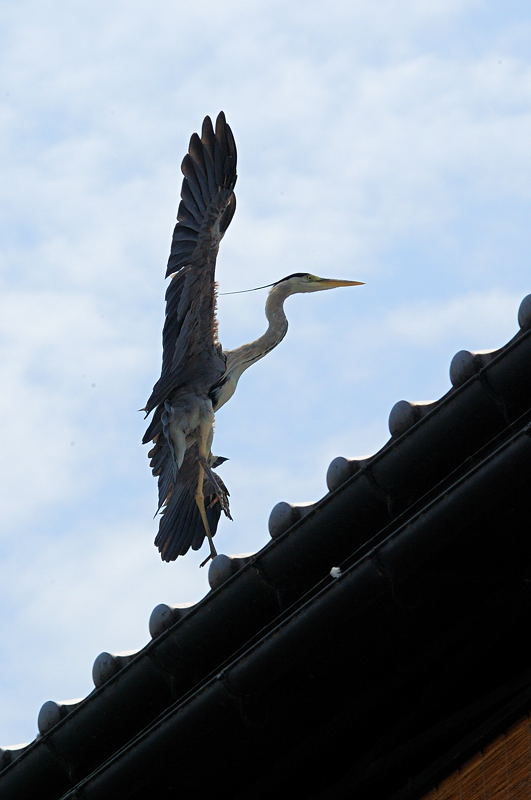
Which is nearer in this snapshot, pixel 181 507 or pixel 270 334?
pixel 181 507

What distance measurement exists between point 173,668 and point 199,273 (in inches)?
214

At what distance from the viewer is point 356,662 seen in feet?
13.7

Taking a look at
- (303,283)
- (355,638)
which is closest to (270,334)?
(303,283)

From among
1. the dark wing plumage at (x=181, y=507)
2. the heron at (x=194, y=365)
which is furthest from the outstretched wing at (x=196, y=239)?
the dark wing plumage at (x=181, y=507)

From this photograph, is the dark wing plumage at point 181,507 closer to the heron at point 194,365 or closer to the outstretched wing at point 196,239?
the heron at point 194,365

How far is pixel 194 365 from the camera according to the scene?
33.8 ft

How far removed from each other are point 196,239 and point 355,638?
592cm

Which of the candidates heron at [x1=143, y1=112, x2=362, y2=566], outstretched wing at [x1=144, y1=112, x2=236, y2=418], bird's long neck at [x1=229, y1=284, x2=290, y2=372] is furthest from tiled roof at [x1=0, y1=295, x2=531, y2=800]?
bird's long neck at [x1=229, y1=284, x2=290, y2=372]

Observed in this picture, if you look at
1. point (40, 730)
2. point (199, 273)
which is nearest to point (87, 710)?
point (40, 730)

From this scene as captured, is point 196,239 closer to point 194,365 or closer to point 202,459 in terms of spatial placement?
point 194,365

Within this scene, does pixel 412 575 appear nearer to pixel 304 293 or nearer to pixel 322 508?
pixel 322 508

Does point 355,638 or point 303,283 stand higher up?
point 303,283

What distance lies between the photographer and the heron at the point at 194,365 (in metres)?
9.75

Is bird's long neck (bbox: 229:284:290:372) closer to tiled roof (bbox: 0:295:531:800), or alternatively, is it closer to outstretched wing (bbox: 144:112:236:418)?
outstretched wing (bbox: 144:112:236:418)
